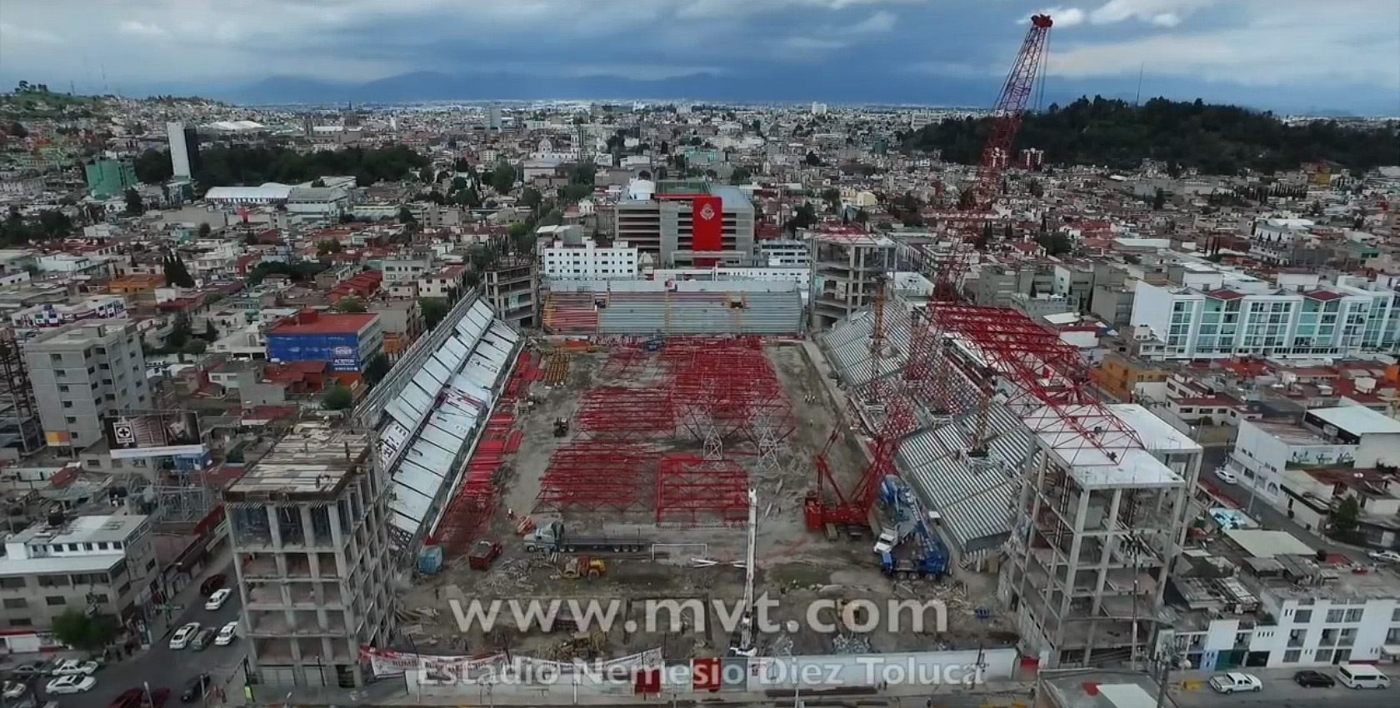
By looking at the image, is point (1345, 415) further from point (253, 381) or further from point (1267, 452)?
point (253, 381)

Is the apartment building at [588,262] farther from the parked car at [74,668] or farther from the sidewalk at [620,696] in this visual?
the sidewalk at [620,696]

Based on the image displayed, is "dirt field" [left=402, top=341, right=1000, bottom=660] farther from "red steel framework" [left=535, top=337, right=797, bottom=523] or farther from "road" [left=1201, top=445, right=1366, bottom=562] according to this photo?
"road" [left=1201, top=445, right=1366, bottom=562]

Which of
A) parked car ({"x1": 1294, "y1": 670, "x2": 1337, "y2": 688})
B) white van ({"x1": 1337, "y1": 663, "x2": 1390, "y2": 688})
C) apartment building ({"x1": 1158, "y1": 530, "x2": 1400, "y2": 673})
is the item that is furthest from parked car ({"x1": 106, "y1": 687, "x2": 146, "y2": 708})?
white van ({"x1": 1337, "y1": 663, "x2": 1390, "y2": 688})

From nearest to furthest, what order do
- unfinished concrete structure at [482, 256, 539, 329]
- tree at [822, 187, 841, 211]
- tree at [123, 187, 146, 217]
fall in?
unfinished concrete structure at [482, 256, 539, 329] → tree at [123, 187, 146, 217] → tree at [822, 187, 841, 211]

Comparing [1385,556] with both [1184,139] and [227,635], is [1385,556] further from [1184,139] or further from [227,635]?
[1184,139]

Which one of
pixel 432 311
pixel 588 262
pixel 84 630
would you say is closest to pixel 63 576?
pixel 84 630

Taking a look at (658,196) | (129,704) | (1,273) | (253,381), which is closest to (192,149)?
(1,273)
